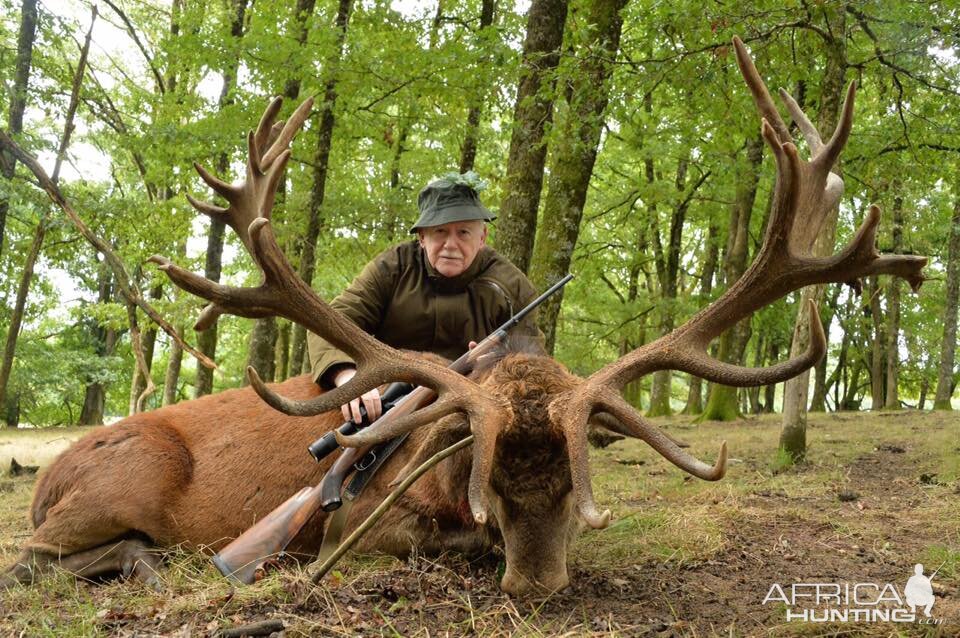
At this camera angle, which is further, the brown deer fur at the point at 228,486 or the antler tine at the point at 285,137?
the antler tine at the point at 285,137

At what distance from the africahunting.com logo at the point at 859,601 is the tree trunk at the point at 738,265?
10.9 m

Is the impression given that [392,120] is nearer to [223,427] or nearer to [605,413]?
[223,427]

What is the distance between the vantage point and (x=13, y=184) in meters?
10.2

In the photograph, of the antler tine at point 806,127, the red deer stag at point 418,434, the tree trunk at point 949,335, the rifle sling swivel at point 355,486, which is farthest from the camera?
the tree trunk at point 949,335

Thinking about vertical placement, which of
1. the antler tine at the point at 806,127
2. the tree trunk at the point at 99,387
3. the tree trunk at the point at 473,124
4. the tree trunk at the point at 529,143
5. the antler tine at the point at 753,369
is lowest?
the tree trunk at the point at 99,387

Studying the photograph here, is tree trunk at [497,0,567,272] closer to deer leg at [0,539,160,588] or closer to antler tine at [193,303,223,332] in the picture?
antler tine at [193,303,223,332]

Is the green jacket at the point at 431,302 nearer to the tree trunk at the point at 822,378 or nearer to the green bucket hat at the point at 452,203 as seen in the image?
the green bucket hat at the point at 452,203

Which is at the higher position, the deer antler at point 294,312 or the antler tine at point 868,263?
the antler tine at point 868,263

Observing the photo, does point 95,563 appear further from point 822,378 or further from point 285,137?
point 822,378

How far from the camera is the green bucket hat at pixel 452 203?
16.0 feet

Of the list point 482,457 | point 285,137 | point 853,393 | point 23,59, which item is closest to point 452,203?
point 285,137

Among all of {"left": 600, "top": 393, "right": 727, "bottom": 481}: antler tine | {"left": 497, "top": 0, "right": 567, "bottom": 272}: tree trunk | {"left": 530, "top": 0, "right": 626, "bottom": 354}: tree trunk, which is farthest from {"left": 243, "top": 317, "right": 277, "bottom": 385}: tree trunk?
{"left": 600, "top": 393, "right": 727, "bottom": 481}: antler tine

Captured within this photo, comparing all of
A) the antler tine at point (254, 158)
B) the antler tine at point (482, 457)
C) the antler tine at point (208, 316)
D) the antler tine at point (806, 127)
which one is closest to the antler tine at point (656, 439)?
the antler tine at point (482, 457)

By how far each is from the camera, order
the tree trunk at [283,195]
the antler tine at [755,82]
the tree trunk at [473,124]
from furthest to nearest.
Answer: the tree trunk at [473,124], the tree trunk at [283,195], the antler tine at [755,82]
